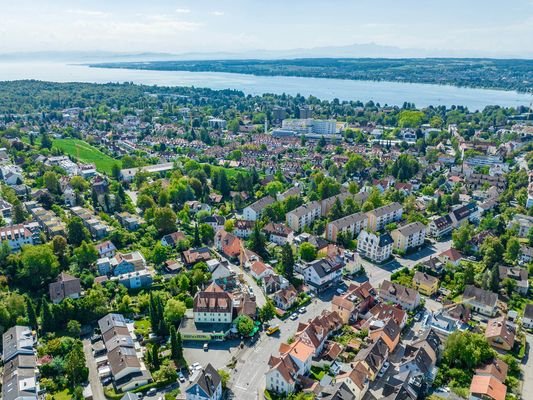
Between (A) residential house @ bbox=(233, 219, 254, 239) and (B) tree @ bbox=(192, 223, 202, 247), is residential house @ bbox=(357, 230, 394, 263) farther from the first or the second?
(B) tree @ bbox=(192, 223, 202, 247)

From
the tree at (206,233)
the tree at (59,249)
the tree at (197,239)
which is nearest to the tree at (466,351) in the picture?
the tree at (197,239)

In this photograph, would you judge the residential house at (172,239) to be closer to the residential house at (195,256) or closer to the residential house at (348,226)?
the residential house at (195,256)

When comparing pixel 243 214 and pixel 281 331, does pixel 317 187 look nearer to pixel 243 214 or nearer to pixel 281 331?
pixel 243 214

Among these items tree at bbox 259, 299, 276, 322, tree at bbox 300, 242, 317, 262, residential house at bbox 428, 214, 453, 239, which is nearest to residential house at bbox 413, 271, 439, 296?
tree at bbox 300, 242, 317, 262

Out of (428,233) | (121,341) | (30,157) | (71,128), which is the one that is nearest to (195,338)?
(121,341)

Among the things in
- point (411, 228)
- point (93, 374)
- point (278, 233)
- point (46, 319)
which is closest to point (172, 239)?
point (278, 233)

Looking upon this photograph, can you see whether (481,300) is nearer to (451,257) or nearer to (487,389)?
(451,257)
